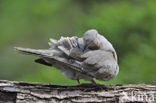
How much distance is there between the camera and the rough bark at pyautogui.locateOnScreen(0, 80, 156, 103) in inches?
110

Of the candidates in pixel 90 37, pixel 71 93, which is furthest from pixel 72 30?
pixel 90 37

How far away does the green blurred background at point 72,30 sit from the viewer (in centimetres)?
483

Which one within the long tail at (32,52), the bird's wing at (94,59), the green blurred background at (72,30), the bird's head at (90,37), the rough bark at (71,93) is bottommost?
the rough bark at (71,93)

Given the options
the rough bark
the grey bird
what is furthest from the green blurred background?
the grey bird

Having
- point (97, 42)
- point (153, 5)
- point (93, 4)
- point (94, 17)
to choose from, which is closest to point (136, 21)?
point (153, 5)

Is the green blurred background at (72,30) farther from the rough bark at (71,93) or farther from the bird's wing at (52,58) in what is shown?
the bird's wing at (52,58)

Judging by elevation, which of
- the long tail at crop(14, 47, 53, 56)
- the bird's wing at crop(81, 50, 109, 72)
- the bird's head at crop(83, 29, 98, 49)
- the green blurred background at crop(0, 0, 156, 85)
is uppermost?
Answer: the green blurred background at crop(0, 0, 156, 85)

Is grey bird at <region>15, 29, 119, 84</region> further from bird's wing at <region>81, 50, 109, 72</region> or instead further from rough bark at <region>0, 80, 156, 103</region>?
rough bark at <region>0, 80, 156, 103</region>

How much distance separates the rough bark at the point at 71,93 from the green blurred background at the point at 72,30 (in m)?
1.56

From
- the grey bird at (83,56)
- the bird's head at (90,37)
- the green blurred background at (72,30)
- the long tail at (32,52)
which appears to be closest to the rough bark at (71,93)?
the grey bird at (83,56)

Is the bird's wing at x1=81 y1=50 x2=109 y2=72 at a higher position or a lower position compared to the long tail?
lower

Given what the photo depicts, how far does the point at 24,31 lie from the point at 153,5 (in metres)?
1.95

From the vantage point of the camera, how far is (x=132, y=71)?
4.80 metres

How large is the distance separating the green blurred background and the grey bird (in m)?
1.73
